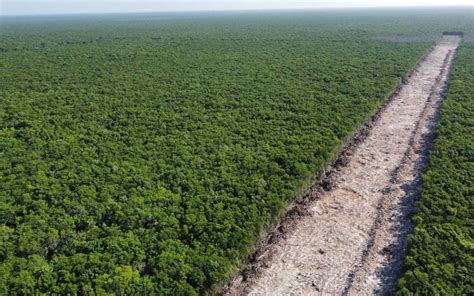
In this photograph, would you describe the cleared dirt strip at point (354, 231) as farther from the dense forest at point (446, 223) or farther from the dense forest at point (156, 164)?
the dense forest at point (156, 164)

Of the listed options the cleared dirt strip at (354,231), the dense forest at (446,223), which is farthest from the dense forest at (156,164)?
the dense forest at (446,223)

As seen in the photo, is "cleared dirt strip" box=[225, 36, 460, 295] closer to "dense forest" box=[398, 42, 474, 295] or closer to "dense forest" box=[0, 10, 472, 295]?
"dense forest" box=[398, 42, 474, 295]

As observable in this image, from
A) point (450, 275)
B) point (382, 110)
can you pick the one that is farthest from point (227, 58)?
point (450, 275)

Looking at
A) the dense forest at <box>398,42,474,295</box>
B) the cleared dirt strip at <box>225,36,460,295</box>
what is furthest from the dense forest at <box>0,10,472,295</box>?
the dense forest at <box>398,42,474,295</box>

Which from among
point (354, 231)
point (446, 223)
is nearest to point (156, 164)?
point (354, 231)

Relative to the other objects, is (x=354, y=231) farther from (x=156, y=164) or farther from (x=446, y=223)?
(x=156, y=164)

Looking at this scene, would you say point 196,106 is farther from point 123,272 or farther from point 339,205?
point 123,272
